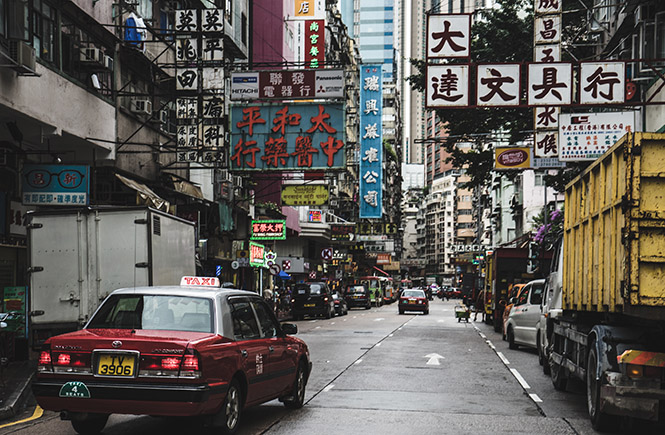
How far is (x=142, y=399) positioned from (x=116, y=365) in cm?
40

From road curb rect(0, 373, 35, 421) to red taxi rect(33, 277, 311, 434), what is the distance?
6.08ft

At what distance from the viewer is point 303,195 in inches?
1406

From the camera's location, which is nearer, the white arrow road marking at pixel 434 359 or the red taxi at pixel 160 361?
the red taxi at pixel 160 361

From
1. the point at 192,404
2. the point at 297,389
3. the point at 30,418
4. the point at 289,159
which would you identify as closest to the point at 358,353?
the point at 289,159

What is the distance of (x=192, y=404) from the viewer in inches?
287

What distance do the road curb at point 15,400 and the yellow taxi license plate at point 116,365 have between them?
310 cm

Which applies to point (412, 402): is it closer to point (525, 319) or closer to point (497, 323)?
point (525, 319)

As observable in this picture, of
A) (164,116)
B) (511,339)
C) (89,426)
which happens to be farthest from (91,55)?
(89,426)

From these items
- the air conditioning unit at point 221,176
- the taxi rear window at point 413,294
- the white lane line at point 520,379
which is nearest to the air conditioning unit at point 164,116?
the air conditioning unit at point 221,176

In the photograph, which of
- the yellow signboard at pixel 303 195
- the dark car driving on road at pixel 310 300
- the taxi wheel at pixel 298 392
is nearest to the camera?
the taxi wheel at pixel 298 392

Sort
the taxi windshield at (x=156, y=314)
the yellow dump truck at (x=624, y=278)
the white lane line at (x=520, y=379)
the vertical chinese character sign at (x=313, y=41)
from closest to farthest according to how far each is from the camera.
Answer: the yellow dump truck at (x=624, y=278) < the taxi windshield at (x=156, y=314) < the white lane line at (x=520, y=379) < the vertical chinese character sign at (x=313, y=41)

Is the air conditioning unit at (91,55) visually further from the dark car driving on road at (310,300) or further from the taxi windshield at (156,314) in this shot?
the dark car driving on road at (310,300)

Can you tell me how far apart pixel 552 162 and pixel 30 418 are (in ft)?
51.9

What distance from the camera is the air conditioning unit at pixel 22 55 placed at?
50.0ft
